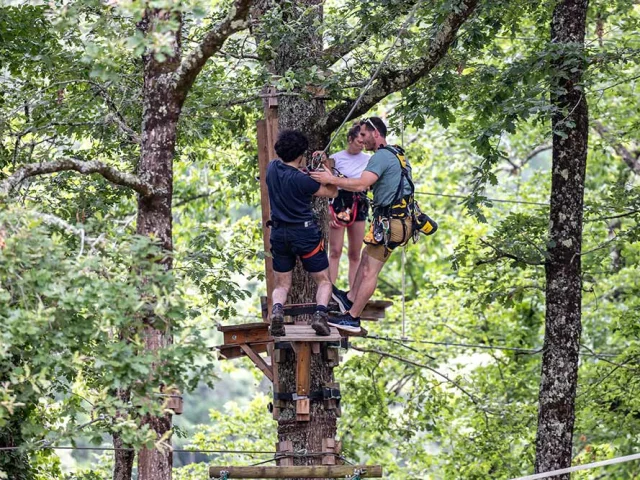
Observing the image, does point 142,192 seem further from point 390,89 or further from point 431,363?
point 431,363

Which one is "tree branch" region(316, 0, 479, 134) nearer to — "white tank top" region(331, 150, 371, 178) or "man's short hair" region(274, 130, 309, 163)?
"white tank top" region(331, 150, 371, 178)

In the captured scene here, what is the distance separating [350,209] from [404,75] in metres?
1.08

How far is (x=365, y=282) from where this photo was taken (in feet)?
28.8

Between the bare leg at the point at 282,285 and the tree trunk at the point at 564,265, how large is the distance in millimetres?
2718

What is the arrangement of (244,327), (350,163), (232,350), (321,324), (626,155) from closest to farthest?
(321,324) < (350,163) < (244,327) < (232,350) < (626,155)

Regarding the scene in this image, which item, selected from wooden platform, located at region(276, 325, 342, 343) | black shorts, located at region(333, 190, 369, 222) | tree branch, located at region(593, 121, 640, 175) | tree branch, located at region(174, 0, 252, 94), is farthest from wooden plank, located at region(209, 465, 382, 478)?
tree branch, located at region(593, 121, 640, 175)

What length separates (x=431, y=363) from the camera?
1683 centimetres

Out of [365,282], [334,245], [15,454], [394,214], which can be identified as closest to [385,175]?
[394,214]

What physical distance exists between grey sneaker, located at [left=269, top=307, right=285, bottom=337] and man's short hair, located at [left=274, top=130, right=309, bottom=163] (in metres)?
1.07

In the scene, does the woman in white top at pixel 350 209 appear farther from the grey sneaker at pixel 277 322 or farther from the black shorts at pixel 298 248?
the grey sneaker at pixel 277 322

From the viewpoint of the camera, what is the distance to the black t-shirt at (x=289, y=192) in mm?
8133

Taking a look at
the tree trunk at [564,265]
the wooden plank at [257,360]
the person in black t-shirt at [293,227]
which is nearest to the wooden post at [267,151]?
the wooden plank at [257,360]

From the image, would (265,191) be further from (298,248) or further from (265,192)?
(298,248)

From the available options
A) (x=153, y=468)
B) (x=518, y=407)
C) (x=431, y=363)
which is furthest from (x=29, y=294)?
(x=431, y=363)
